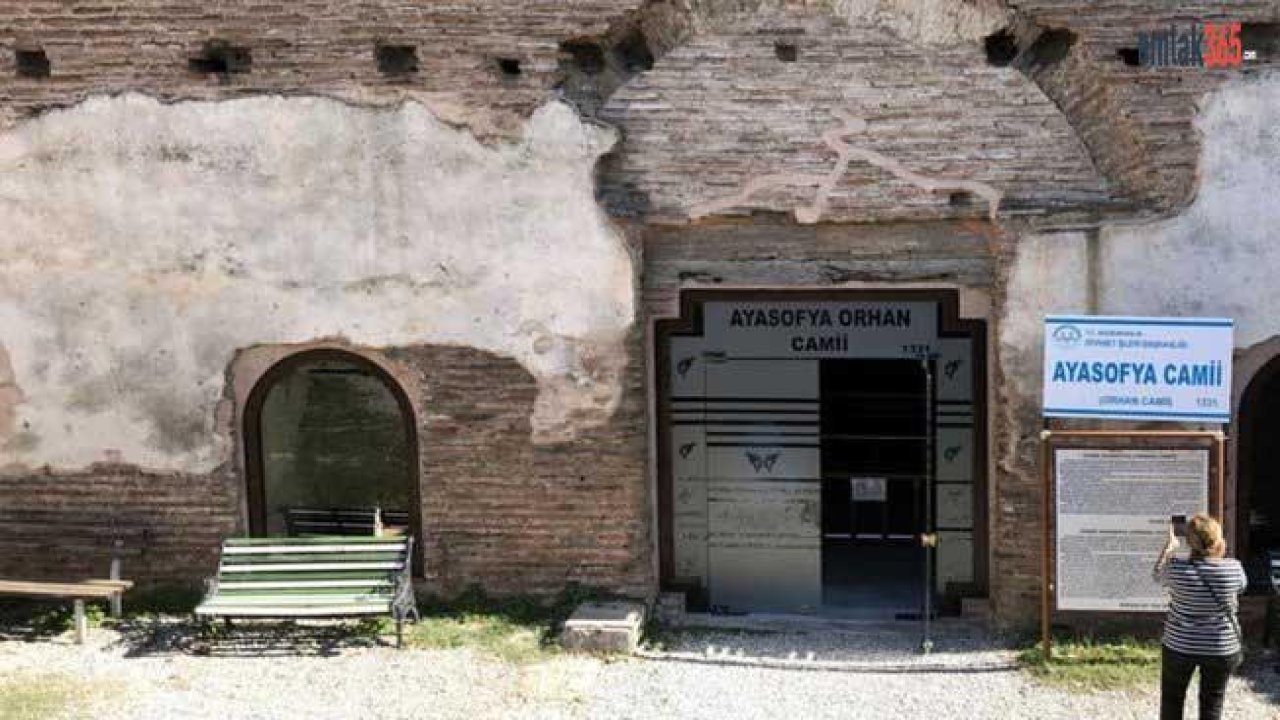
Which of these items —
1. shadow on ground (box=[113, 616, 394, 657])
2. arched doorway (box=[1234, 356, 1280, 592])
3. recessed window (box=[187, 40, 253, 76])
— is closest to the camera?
arched doorway (box=[1234, 356, 1280, 592])

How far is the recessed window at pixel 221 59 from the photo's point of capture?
30.2ft

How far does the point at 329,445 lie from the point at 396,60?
9.06 ft

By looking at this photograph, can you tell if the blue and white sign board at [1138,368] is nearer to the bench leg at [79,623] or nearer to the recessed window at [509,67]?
the recessed window at [509,67]

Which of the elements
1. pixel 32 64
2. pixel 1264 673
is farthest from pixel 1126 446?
pixel 32 64

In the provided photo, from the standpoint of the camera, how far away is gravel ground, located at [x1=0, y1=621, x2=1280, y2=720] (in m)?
7.97

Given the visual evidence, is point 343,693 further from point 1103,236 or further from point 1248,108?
point 1248,108

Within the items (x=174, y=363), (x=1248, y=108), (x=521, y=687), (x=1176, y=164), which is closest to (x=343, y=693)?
(x=521, y=687)

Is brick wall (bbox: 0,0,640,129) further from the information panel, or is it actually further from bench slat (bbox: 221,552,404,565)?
the information panel

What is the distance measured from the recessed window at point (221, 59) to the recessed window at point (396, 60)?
886 millimetres

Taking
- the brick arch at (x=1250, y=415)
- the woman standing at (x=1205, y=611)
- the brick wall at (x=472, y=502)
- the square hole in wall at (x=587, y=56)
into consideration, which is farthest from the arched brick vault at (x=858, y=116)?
the woman standing at (x=1205, y=611)

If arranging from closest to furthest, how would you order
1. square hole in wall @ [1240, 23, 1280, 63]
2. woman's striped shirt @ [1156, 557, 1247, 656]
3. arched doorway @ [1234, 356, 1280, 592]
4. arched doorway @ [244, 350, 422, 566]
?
1. woman's striped shirt @ [1156, 557, 1247, 656]
2. square hole in wall @ [1240, 23, 1280, 63]
3. arched doorway @ [1234, 356, 1280, 592]
4. arched doorway @ [244, 350, 422, 566]

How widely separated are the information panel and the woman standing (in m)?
1.32

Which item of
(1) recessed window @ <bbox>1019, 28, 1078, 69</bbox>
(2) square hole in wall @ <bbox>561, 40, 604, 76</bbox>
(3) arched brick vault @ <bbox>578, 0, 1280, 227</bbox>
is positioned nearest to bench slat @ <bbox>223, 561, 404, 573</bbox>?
(3) arched brick vault @ <bbox>578, 0, 1280, 227</bbox>

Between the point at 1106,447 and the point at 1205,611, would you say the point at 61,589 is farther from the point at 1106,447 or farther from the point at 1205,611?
the point at 1205,611
